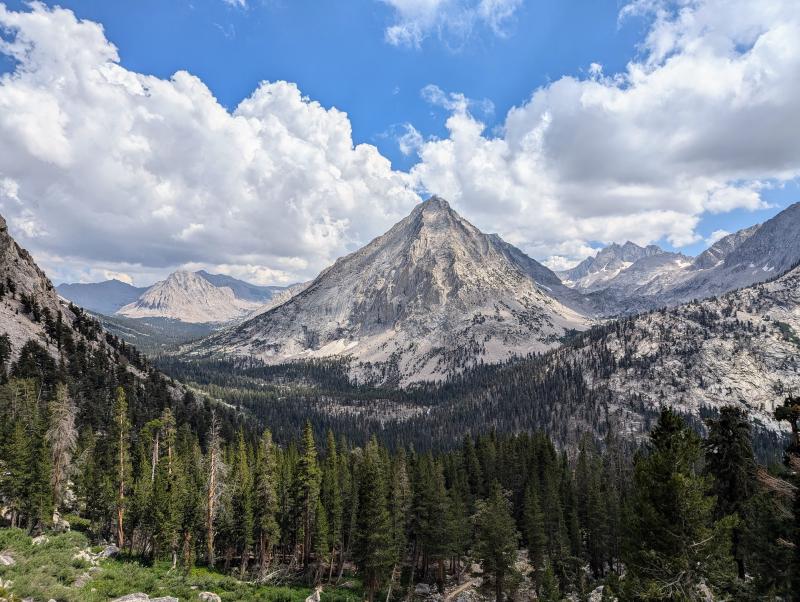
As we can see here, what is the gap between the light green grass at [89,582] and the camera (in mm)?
22562

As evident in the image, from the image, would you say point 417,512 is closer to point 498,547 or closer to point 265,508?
point 498,547

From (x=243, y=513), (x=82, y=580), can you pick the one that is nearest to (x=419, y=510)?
(x=243, y=513)

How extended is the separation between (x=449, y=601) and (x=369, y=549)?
14411 millimetres

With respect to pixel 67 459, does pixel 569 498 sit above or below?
below

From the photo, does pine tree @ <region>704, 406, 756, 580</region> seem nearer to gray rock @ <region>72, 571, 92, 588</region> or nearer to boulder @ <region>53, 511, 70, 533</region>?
gray rock @ <region>72, 571, 92, 588</region>

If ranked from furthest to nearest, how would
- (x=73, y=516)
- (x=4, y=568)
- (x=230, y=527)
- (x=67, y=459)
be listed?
(x=73, y=516) < (x=230, y=527) < (x=67, y=459) < (x=4, y=568)

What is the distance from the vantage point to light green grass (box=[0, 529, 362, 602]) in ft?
74.0

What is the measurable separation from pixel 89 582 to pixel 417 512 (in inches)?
1472

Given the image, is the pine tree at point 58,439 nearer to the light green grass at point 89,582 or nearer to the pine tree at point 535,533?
the light green grass at point 89,582

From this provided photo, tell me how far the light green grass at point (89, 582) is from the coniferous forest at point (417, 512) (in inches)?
265

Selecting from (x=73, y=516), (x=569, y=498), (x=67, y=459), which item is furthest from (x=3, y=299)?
(x=569, y=498)

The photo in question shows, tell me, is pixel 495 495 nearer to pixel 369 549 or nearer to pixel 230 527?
pixel 369 549

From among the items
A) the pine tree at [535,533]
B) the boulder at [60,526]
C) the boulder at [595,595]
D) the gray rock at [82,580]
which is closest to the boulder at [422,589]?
the pine tree at [535,533]

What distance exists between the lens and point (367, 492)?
4922 cm
